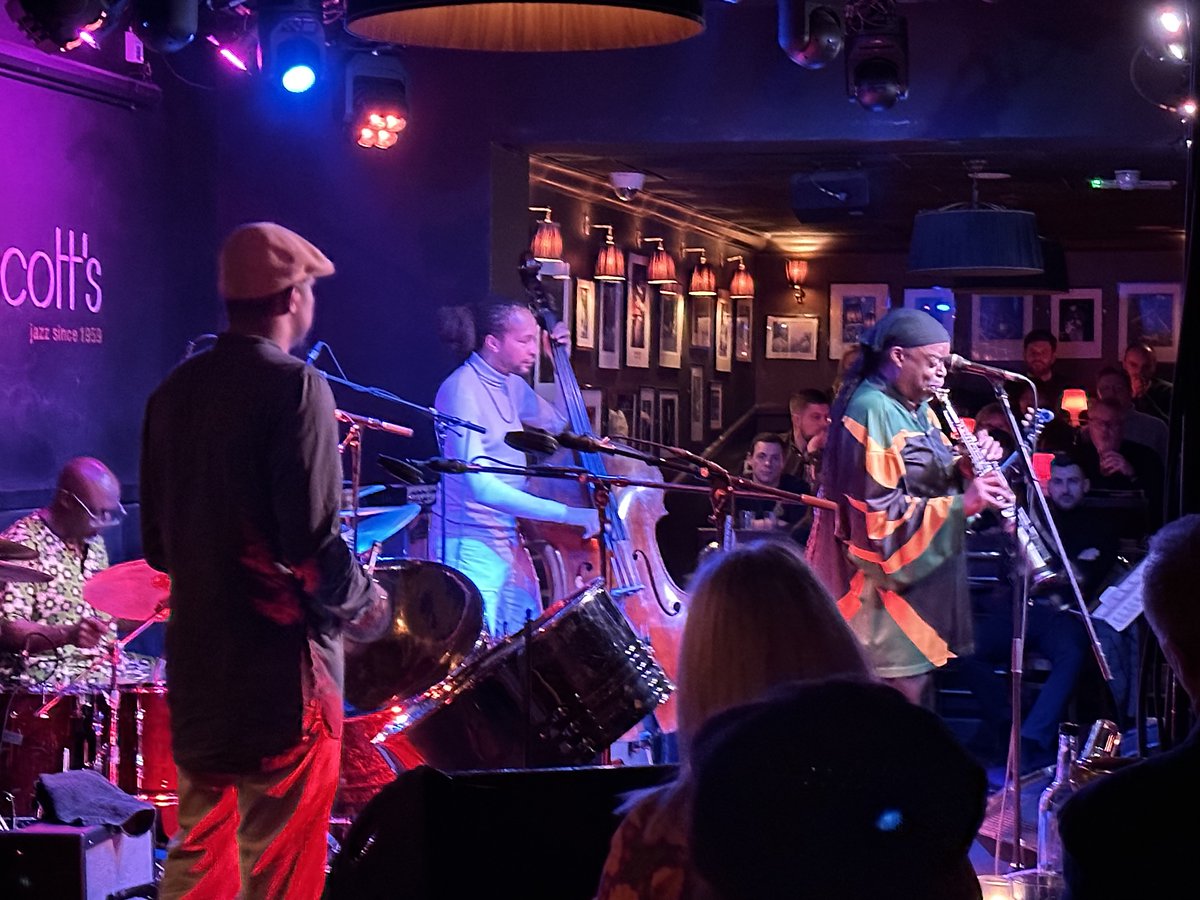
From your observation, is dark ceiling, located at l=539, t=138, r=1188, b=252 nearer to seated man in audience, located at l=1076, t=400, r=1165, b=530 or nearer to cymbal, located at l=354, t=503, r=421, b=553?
seated man in audience, located at l=1076, t=400, r=1165, b=530

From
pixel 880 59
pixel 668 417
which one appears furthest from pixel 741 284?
pixel 880 59

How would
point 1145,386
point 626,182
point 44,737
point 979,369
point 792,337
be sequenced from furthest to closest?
1. point 792,337
2. point 1145,386
3. point 626,182
4. point 979,369
5. point 44,737

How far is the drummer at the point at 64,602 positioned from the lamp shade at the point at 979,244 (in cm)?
401

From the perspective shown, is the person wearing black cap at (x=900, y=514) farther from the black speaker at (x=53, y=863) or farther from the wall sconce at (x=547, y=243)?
the wall sconce at (x=547, y=243)

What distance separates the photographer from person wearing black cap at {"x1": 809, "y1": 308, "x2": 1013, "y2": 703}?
199 inches

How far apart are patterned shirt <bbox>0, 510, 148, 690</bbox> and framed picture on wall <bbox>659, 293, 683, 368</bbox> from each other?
22.4 ft

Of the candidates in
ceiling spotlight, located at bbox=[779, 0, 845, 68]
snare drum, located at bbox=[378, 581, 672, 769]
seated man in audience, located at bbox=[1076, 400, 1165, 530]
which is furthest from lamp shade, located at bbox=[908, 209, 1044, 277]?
snare drum, located at bbox=[378, 581, 672, 769]

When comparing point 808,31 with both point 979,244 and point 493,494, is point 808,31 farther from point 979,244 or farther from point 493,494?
point 979,244

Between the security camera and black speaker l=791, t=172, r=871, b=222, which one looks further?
the security camera

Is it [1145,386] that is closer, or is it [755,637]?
[755,637]

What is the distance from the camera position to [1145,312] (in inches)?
548

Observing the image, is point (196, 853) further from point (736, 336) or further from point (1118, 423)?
point (736, 336)

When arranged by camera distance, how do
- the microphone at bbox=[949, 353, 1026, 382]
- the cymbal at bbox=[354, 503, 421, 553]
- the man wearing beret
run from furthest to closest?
the cymbal at bbox=[354, 503, 421, 553] < the microphone at bbox=[949, 353, 1026, 382] < the man wearing beret

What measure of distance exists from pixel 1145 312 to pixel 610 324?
17.7 feet
